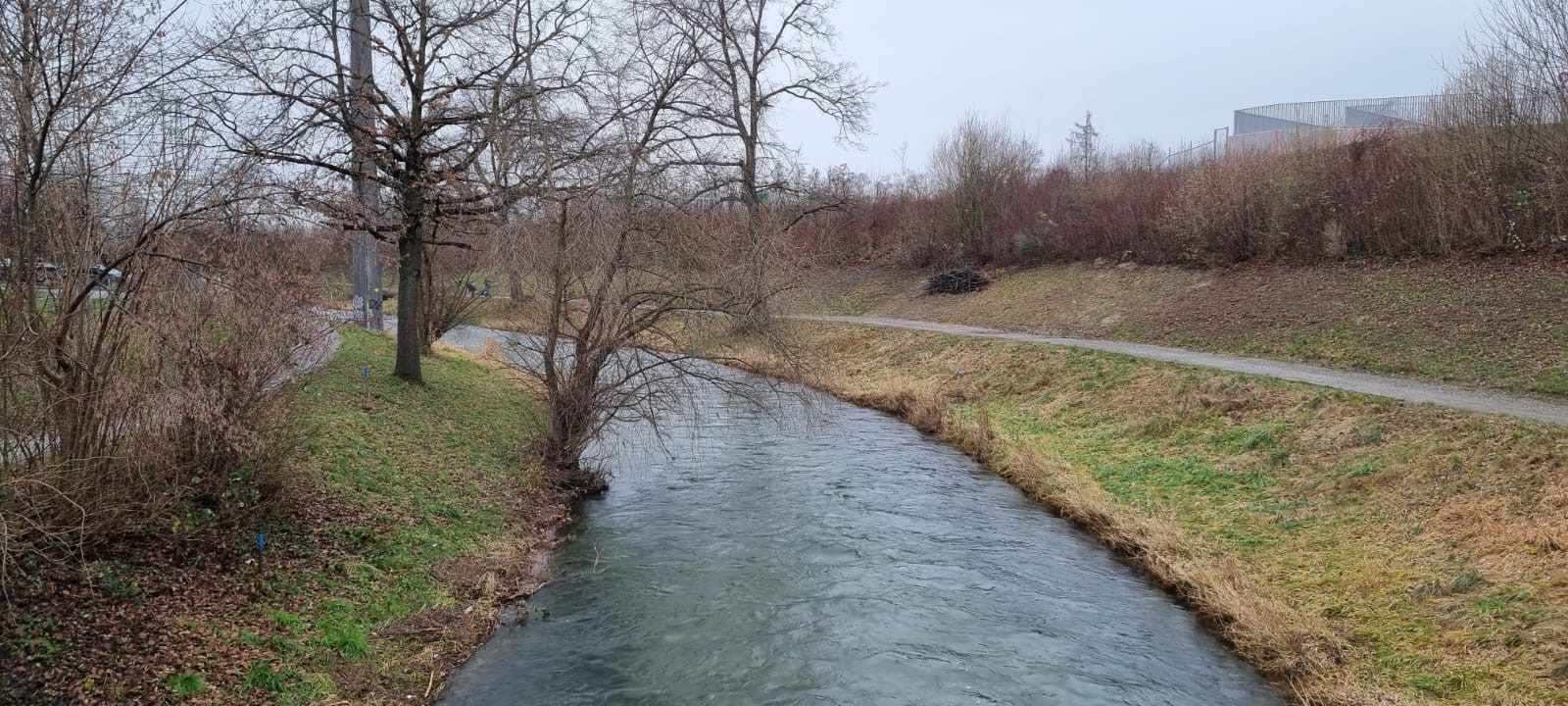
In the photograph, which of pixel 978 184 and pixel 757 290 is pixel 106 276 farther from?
pixel 978 184

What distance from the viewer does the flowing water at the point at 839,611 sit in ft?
24.5

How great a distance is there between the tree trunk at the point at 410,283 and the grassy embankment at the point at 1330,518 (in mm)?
6832

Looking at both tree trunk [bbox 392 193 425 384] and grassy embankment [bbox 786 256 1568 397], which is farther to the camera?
tree trunk [bbox 392 193 425 384]

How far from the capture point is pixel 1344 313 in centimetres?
1883

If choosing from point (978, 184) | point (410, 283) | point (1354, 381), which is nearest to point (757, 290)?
point (410, 283)

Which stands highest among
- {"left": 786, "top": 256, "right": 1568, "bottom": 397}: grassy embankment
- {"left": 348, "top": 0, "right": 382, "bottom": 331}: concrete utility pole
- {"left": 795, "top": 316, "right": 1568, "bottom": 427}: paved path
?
{"left": 348, "top": 0, "right": 382, "bottom": 331}: concrete utility pole

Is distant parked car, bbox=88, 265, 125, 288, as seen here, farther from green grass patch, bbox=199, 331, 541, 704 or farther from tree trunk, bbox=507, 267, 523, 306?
tree trunk, bbox=507, 267, 523, 306

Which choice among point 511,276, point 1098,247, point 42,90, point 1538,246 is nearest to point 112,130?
point 42,90

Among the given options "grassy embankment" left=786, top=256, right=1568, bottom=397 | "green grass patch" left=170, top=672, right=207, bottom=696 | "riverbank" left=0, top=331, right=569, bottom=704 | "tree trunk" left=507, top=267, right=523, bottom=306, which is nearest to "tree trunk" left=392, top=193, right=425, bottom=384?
"tree trunk" left=507, top=267, right=523, bottom=306

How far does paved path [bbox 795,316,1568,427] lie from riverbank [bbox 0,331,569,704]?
646 centimetres

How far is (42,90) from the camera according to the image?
6.29 m

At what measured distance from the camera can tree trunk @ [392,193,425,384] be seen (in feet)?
49.1

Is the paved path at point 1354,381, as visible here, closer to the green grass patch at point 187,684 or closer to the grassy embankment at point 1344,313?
the grassy embankment at point 1344,313

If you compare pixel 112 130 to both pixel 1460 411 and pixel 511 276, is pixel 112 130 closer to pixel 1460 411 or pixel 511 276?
pixel 511 276
